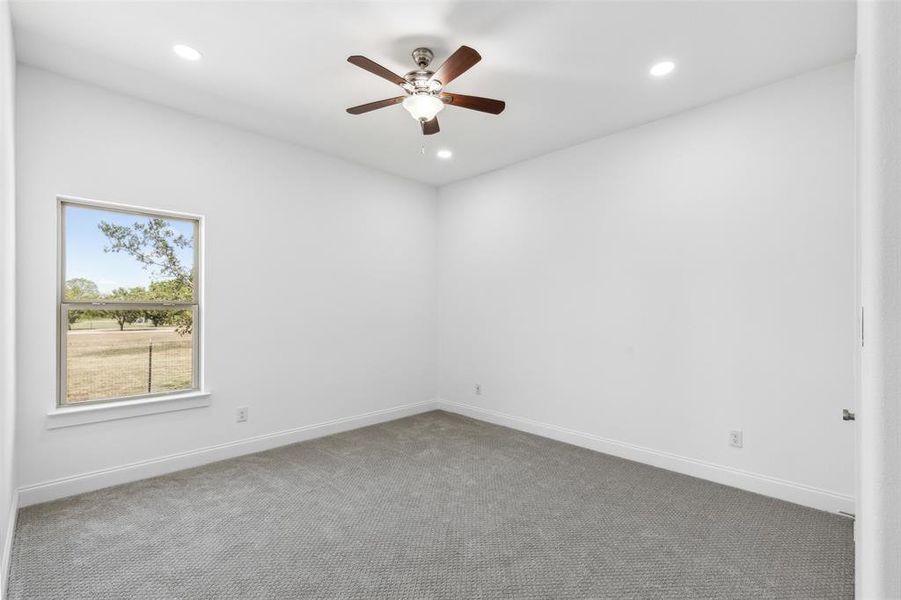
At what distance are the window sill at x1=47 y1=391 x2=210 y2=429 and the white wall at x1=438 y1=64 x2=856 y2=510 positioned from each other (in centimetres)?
290

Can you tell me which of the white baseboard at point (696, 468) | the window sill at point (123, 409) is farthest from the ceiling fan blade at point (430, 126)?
the white baseboard at point (696, 468)

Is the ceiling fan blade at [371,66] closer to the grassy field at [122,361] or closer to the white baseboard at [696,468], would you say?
the grassy field at [122,361]

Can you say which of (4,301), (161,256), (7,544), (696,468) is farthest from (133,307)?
(696,468)

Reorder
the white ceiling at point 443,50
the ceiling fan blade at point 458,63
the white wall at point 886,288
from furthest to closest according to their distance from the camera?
the white ceiling at point 443,50 → the ceiling fan blade at point 458,63 → the white wall at point 886,288

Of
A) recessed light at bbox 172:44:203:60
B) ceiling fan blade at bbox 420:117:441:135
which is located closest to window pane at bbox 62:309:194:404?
recessed light at bbox 172:44:203:60

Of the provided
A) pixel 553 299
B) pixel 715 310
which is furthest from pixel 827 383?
pixel 553 299

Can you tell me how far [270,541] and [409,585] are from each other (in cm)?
89

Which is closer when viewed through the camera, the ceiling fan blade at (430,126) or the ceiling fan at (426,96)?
the ceiling fan at (426,96)

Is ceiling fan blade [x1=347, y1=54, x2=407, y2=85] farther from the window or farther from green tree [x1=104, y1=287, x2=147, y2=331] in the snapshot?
green tree [x1=104, y1=287, x2=147, y2=331]

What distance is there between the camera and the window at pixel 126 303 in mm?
3084

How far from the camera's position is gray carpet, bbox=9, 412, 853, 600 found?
6.72ft

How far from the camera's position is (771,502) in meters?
2.90

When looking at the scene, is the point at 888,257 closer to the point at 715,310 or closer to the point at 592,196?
the point at 715,310

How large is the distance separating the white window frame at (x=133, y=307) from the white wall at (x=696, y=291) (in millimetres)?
2859
